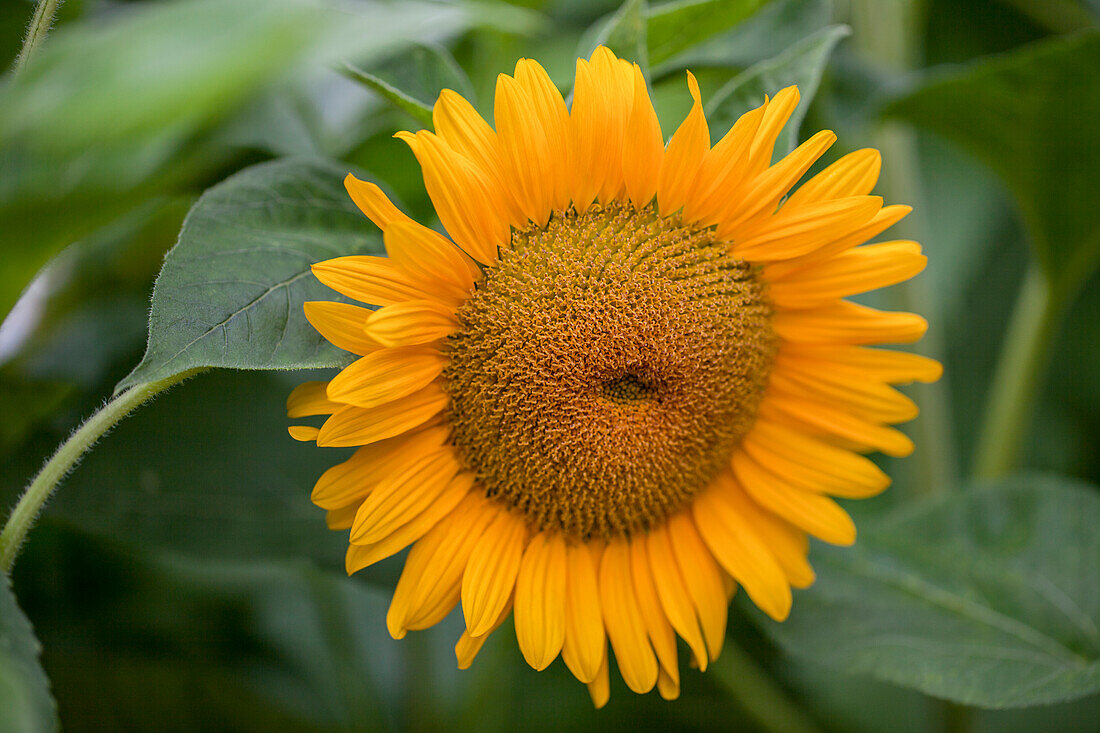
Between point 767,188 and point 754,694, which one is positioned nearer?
point 767,188

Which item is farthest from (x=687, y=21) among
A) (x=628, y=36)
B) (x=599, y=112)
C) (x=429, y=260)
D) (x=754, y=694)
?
(x=754, y=694)

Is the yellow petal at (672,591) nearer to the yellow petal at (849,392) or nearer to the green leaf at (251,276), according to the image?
the yellow petal at (849,392)

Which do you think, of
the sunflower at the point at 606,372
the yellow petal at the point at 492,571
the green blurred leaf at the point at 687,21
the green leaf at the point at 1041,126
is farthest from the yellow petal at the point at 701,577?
the green leaf at the point at 1041,126

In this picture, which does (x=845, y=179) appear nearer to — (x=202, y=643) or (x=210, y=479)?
(x=210, y=479)

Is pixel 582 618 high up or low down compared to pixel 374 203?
down

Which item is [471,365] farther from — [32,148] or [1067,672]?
[1067,672]

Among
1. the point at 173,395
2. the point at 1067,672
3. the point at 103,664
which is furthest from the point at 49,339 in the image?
the point at 1067,672
